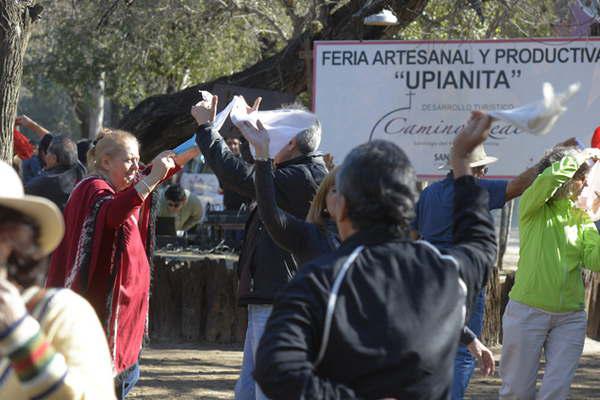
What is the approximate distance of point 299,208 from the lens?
5.69 m

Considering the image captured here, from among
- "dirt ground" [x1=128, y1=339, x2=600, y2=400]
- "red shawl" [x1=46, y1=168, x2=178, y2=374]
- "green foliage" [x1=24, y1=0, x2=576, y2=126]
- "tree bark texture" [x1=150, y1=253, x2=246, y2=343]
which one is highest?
"green foliage" [x1=24, y1=0, x2=576, y2=126]

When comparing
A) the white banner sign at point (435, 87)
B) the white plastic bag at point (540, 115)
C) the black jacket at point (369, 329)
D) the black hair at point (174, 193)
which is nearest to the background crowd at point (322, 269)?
Answer: the black jacket at point (369, 329)

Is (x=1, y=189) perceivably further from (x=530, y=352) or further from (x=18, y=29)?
(x=18, y=29)

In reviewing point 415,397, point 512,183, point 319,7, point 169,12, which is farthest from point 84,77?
point 415,397

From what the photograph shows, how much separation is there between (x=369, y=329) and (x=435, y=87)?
297 inches

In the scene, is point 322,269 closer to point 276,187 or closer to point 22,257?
point 22,257

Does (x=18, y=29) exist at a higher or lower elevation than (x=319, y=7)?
lower

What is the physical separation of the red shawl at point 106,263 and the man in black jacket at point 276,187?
1.68 feet

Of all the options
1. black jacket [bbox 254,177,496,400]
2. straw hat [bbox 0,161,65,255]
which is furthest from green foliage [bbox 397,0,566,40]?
straw hat [bbox 0,161,65,255]

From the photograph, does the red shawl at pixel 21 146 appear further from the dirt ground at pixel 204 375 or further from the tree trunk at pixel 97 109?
the tree trunk at pixel 97 109

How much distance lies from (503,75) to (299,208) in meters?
4.94

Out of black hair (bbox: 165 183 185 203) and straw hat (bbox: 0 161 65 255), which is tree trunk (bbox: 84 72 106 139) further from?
straw hat (bbox: 0 161 65 255)

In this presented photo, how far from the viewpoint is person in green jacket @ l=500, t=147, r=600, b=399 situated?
650 cm

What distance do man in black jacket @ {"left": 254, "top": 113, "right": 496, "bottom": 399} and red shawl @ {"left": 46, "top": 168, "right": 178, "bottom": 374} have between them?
9.23 feet
